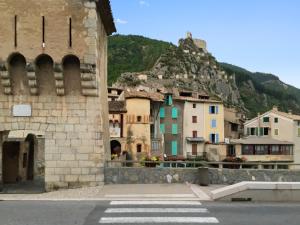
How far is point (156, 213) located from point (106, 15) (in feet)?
35.2

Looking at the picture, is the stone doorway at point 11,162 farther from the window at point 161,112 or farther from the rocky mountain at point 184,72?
the rocky mountain at point 184,72

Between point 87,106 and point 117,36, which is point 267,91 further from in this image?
point 87,106

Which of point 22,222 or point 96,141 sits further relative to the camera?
point 96,141

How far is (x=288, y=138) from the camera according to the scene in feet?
240

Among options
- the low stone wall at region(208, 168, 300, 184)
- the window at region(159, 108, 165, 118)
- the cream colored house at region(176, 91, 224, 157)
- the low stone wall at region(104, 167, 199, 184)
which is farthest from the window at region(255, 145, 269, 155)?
the low stone wall at region(104, 167, 199, 184)

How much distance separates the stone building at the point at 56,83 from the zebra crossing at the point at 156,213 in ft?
14.8

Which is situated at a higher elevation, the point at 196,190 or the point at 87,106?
the point at 87,106

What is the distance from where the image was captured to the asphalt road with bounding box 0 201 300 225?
30.3 ft

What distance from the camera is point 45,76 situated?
16.2 metres

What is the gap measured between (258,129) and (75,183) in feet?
217

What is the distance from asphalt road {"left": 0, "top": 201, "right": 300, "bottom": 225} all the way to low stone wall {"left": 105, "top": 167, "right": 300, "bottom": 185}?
4.77 meters

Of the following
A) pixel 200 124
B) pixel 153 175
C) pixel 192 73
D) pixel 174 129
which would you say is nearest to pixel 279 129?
pixel 200 124

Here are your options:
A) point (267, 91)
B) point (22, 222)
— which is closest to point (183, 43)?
point (267, 91)

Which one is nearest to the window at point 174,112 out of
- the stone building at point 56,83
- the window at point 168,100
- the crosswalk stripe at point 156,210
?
the window at point 168,100
